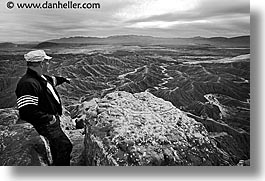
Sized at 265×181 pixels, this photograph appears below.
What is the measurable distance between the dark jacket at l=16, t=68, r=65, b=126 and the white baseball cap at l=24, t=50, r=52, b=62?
0.05 meters

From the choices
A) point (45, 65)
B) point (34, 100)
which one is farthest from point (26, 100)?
point (45, 65)

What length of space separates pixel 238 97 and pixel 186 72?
0.90 feet

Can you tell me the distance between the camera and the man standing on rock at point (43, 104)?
1.87 m

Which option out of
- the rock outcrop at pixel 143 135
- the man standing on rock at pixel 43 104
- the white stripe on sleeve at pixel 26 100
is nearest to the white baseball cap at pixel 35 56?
the man standing on rock at pixel 43 104

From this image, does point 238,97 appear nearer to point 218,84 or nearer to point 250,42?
point 218,84

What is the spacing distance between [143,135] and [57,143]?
40 centimetres

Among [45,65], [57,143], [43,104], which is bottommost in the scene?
[57,143]

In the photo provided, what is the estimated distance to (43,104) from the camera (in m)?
1.86

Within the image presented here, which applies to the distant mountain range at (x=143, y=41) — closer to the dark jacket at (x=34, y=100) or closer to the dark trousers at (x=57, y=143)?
the dark jacket at (x=34, y=100)

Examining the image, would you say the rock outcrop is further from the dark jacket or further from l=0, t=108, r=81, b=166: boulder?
the dark jacket

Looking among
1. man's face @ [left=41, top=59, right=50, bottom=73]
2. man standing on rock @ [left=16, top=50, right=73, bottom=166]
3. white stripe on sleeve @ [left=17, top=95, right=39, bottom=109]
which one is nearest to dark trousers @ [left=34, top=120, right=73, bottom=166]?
man standing on rock @ [left=16, top=50, right=73, bottom=166]

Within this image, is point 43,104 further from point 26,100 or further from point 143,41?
point 143,41

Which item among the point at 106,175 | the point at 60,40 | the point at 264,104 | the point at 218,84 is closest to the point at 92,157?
the point at 106,175

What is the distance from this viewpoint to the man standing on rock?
1.87 meters
